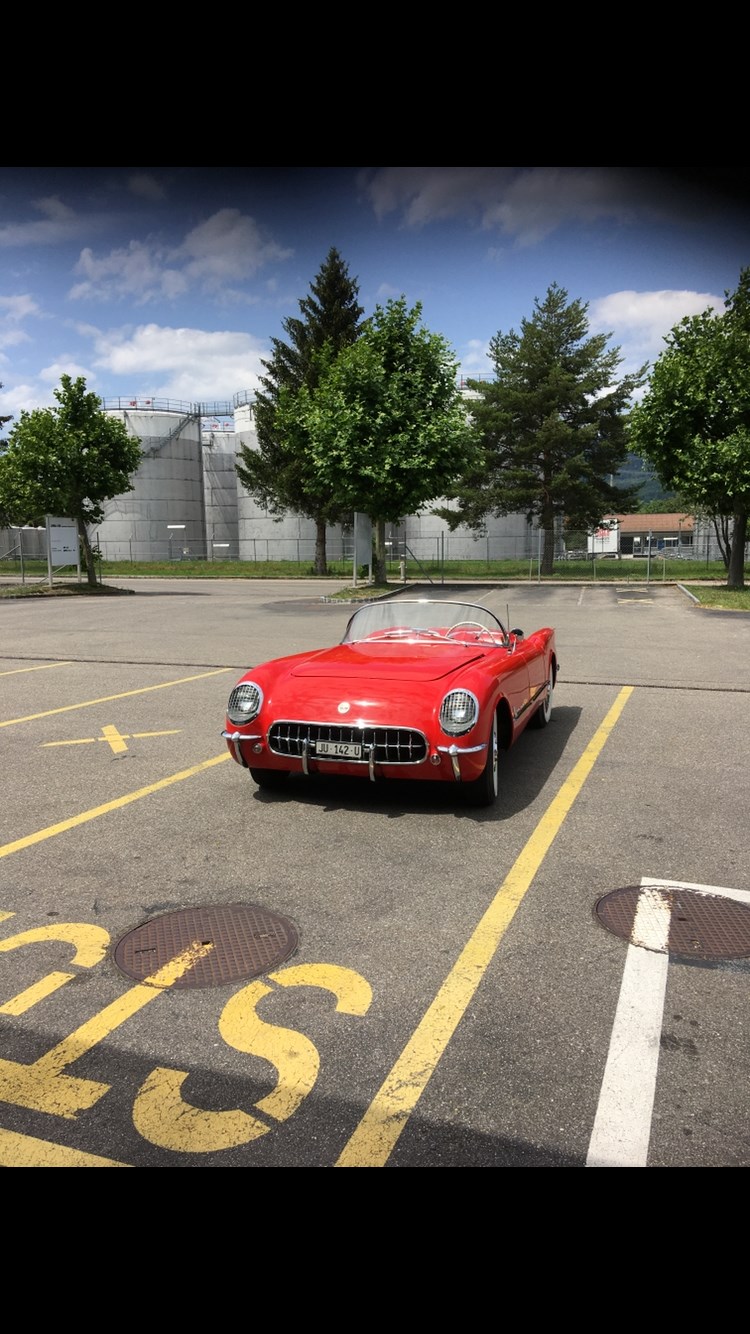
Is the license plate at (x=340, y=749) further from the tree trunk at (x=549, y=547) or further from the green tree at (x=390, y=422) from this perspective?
the tree trunk at (x=549, y=547)

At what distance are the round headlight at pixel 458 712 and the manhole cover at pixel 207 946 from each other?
1.55 meters

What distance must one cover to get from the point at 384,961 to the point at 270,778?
2.40 m

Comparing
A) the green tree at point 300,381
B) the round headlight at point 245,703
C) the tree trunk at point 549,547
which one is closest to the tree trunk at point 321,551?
the green tree at point 300,381

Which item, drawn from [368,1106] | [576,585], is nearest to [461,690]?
[368,1106]

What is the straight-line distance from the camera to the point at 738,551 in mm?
25562

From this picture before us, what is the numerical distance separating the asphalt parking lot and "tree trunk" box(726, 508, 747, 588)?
19.5 metres

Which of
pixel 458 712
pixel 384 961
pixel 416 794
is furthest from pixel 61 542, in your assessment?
pixel 384 961

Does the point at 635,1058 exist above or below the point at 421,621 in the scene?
below

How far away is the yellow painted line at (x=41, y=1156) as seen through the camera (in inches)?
83.9

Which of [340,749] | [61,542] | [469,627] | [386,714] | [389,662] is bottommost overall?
[340,749]

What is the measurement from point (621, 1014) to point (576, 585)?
29512 mm

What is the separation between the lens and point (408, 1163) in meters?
2.13

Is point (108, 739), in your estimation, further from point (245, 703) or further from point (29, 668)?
point (29, 668)
